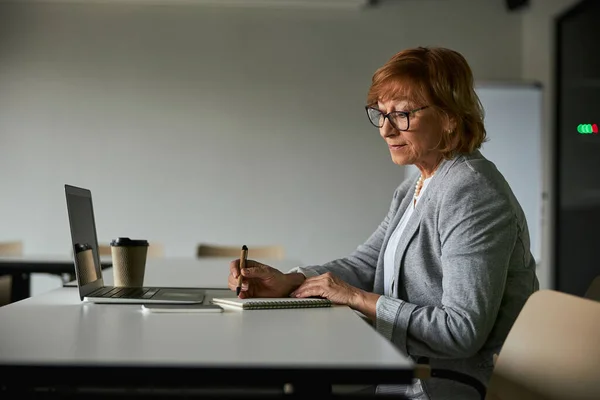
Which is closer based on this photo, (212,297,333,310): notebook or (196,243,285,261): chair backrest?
(212,297,333,310): notebook

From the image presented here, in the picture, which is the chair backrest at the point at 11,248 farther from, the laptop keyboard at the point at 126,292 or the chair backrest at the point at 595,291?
the chair backrest at the point at 595,291

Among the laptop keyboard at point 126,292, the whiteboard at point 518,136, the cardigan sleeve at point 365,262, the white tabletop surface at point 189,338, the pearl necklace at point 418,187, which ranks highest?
the whiteboard at point 518,136

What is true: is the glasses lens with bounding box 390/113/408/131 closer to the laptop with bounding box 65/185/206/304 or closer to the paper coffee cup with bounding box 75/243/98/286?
the laptop with bounding box 65/185/206/304

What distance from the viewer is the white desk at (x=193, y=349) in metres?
1.01

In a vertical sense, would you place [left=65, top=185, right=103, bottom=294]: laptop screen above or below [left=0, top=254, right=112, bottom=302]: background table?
above

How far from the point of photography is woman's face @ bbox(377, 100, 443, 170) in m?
1.99

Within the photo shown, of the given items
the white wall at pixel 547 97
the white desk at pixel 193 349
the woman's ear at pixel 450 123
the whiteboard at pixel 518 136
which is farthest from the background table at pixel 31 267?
the white wall at pixel 547 97

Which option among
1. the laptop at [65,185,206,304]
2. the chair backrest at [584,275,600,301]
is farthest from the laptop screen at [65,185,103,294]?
the chair backrest at [584,275,600,301]

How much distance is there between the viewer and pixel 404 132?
6.61 feet

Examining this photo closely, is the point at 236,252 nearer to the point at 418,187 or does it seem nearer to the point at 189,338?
the point at 418,187

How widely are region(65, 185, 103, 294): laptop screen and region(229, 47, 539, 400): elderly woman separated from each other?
15.6 inches

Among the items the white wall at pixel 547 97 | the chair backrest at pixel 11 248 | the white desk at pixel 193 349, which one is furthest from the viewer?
the white wall at pixel 547 97

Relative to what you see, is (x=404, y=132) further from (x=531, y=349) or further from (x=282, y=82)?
(x=282, y=82)

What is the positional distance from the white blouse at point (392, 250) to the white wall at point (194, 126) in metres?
4.42
